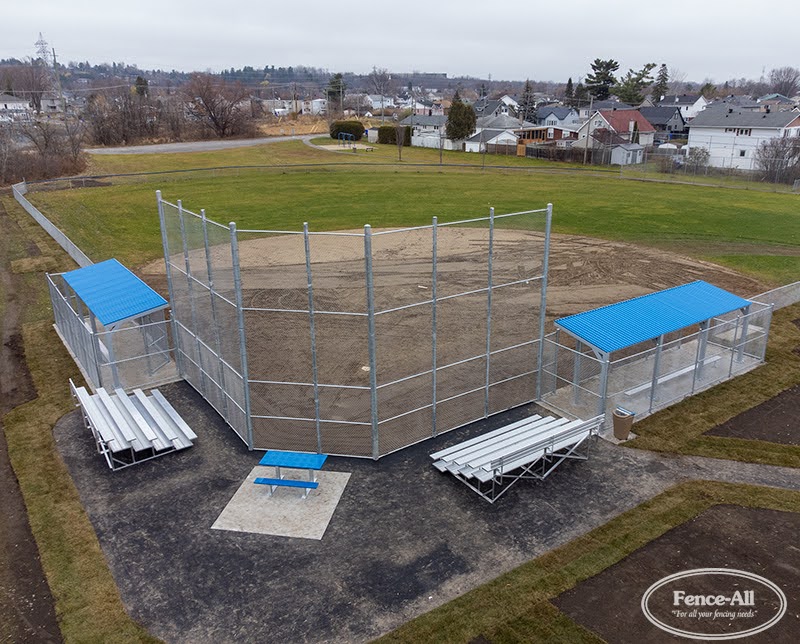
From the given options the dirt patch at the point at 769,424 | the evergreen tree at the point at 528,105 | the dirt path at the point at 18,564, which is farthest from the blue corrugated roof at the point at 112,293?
the evergreen tree at the point at 528,105

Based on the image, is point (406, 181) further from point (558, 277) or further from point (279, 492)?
point (279, 492)

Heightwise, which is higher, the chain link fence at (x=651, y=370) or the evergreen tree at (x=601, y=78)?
the evergreen tree at (x=601, y=78)

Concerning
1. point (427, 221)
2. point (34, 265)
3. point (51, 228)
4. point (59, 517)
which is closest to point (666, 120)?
point (427, 221)

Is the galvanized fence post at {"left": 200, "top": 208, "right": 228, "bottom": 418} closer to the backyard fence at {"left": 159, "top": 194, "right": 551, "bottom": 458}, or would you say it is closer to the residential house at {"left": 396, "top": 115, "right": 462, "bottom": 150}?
the backyard fence at {"left": 159, "top": 194, "right": 551, "bottom": 458}

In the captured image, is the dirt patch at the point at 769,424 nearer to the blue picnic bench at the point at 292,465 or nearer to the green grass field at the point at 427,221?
the green grass field at the point at 427,221

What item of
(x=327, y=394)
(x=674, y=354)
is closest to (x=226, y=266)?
(x=327, y=394)

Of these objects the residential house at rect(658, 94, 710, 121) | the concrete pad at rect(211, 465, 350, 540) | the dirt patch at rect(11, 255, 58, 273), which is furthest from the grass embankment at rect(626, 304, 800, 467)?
the residential house at rect(658, 94, 710, 121)

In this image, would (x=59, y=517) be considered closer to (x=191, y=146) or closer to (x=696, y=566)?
(x=696, y=566)
